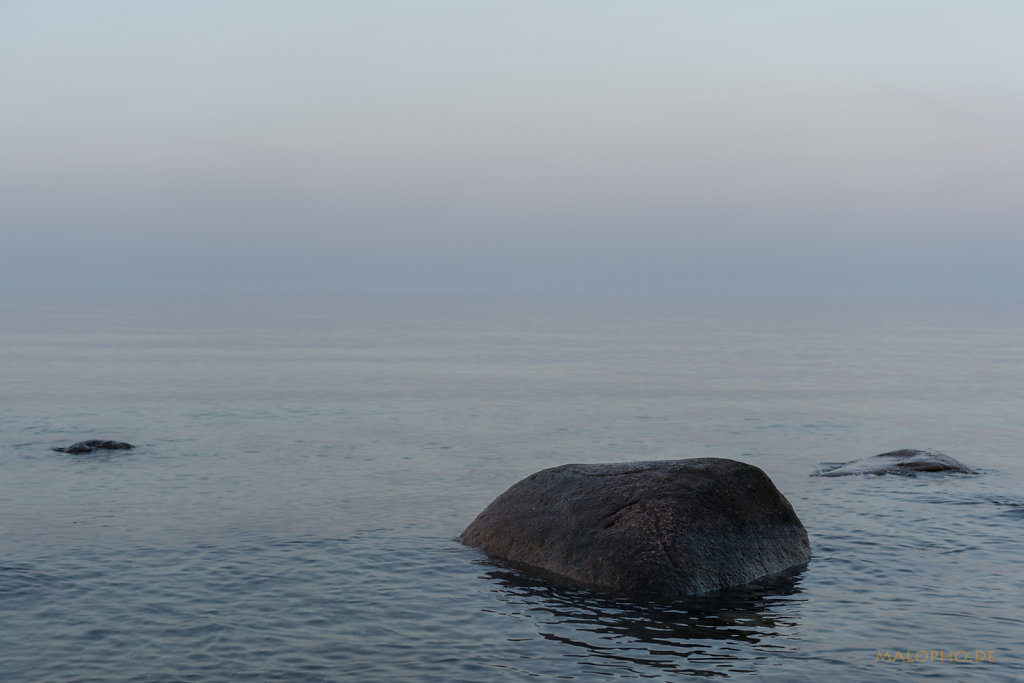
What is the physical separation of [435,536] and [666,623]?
635cm

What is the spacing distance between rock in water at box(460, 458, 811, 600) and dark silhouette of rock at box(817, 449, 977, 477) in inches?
358

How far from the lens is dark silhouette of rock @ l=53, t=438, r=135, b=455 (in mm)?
27656

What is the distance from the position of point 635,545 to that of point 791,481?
11188mm

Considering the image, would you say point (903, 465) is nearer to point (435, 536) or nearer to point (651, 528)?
point (651, 528)

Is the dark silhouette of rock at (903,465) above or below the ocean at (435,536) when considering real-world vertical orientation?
above

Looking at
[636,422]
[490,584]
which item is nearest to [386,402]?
[636,422]

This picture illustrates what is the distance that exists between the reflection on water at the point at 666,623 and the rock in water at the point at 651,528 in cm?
40

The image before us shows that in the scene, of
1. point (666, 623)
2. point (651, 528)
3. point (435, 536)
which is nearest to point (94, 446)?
point (435, 536)

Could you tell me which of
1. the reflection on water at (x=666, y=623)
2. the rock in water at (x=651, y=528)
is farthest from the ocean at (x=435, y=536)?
the rock in water at (x=651, y=528)

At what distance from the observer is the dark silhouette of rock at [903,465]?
25.1 m

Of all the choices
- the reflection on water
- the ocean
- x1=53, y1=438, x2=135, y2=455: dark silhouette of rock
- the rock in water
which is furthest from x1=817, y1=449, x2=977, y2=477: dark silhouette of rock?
x1=53, y1=438, x2=135, y2=455: dark silhouette of rock

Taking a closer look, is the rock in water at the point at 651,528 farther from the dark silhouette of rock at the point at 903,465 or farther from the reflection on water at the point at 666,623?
the dark silhouette of rock at the point at 903,465

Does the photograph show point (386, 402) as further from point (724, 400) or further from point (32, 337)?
point (32, 337)

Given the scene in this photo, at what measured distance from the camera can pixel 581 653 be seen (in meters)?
12.1
